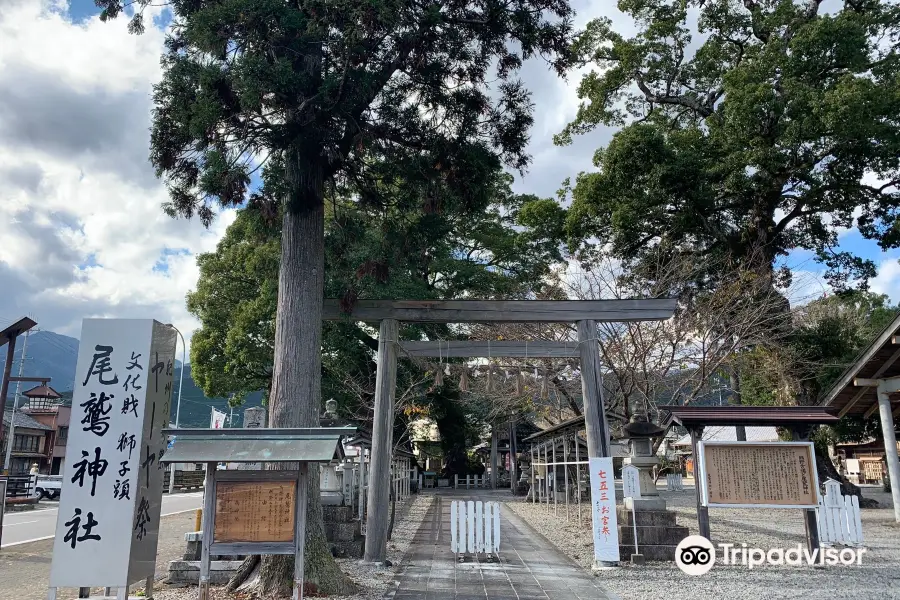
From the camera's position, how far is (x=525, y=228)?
22797mm

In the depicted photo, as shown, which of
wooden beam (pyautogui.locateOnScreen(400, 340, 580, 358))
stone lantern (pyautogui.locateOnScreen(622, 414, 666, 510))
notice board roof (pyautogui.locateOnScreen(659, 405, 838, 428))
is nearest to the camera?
notice board roof (pyautogui.locateOnScreen(659, 405, 838, 428))

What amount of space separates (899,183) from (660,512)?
13.5 meters

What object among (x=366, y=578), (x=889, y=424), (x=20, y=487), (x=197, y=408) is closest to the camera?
(x=366, y=578)

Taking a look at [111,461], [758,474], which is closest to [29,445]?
[111,461]

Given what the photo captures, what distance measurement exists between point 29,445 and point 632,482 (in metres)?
38.7

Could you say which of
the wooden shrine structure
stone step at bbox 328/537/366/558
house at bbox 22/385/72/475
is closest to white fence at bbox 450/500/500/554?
stone step at bbox 328/537/366/558

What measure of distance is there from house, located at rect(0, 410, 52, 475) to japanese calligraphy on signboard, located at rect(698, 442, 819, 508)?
122 ft

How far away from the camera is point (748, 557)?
9234mm

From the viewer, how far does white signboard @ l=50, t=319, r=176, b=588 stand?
5.64 meters

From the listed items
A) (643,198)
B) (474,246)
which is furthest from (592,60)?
(474,246)

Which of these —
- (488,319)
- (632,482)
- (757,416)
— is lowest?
(632,482)

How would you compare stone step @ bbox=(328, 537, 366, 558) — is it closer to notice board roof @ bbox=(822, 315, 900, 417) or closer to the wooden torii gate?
the wooden torii gate

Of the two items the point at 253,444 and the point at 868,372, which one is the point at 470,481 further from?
the point at 253,444

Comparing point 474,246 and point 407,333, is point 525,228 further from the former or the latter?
point 407,333
